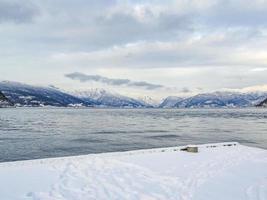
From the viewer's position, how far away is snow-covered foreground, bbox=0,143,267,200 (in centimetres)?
998

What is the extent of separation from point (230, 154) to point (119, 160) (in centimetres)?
657

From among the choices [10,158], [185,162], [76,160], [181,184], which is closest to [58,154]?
[10,158]

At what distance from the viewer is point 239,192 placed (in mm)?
10445

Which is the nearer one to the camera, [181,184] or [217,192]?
[217,192]

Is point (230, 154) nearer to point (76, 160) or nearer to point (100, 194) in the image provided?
point (76, 160)

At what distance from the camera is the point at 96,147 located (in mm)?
35375

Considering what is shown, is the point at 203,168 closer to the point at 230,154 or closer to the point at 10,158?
the point at 230,154

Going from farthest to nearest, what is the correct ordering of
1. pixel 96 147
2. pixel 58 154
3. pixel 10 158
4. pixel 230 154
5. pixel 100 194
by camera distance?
pixel 96 147
pixel 58 154
pixel 10 158
pixel 230 154
pixel 100 194

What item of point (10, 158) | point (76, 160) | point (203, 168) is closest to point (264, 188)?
point (203, 168)

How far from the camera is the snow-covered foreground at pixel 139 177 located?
998 centimetres

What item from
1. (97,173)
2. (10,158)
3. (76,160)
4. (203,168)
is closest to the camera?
(97,173)

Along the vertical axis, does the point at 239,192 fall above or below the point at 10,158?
above

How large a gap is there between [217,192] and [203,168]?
3965mm

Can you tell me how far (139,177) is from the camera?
1228 cm
